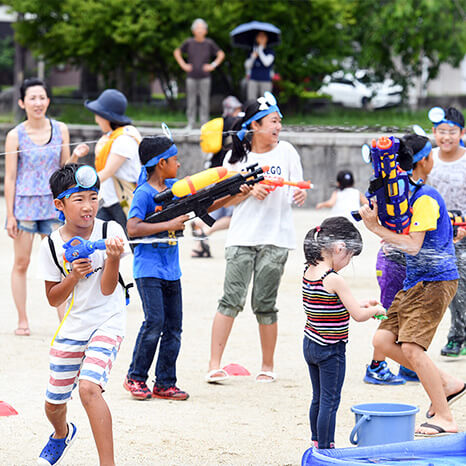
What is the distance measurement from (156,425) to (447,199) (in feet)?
8.50

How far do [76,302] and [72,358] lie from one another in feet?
0.79

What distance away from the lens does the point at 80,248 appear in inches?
159

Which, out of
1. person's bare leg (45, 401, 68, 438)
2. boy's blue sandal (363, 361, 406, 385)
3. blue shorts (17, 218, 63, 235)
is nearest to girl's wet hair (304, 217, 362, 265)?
person's bare leg (45, 401, 68, 438)

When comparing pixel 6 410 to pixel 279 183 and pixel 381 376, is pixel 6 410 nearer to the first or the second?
pixel 279 183

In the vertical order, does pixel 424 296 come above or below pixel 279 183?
below

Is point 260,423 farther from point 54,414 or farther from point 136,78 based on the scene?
point 136,78

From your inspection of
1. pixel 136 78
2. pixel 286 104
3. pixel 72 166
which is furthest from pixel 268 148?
pixel 136 78

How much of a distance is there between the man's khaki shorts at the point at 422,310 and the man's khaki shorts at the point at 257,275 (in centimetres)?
97

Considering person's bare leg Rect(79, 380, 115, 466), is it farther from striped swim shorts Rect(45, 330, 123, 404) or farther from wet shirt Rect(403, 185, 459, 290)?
wet shirt Rect(403, 185, 459, 290)

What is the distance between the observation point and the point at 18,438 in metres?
4.71

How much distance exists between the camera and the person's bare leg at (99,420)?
158 inches

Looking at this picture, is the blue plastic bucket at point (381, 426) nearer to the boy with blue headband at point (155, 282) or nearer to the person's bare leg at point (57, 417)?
the person's bare leg at point (57, 417)

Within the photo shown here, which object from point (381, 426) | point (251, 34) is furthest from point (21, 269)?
point (251, 34)

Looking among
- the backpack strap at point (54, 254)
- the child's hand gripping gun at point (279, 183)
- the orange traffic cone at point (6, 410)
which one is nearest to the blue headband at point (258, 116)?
the child's hand gripping gun at point (279, 183)
